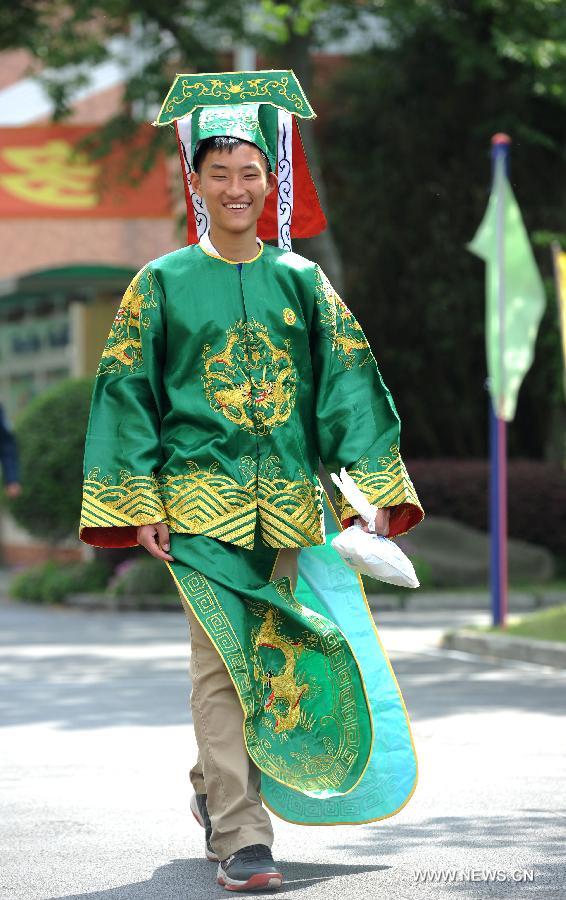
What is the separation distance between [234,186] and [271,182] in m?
0.27

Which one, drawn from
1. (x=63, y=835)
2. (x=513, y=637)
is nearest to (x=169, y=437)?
(x=63, y=835)

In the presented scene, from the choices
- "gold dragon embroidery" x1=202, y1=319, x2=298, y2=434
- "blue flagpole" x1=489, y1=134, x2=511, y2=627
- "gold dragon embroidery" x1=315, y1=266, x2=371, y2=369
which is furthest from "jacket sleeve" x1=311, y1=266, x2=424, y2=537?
"blue flagpole" x1=489, y1=134, x2=511, y2=627

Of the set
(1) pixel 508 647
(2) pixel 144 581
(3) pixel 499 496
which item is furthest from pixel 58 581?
(1) pixel 508 647

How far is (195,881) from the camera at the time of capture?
4.79 metres

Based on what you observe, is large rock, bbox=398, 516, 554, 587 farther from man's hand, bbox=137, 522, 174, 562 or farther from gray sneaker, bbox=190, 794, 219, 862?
man's hand, bbox=137, 522, 174, 562

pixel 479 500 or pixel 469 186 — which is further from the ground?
pixel 469 186

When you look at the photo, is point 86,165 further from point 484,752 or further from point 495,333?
point 484,752

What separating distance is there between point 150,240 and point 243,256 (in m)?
22.0

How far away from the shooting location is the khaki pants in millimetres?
4676

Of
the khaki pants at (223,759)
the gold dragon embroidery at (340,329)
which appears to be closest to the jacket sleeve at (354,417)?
the gold dragon embroidery at (340,329)

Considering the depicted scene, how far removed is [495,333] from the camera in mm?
13898

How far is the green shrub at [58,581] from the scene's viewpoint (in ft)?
60.5

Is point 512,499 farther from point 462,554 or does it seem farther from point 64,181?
point 64,181

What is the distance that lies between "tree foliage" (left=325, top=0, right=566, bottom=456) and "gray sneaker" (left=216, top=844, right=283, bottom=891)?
722 inches
